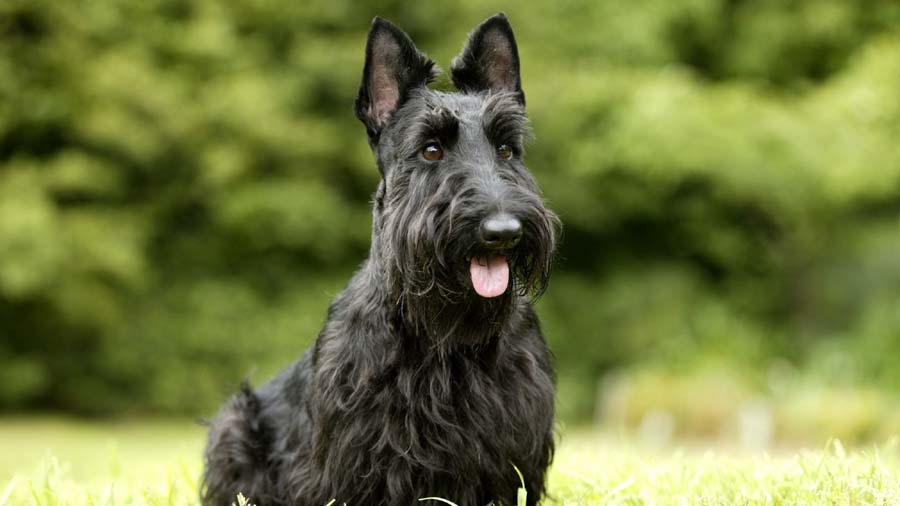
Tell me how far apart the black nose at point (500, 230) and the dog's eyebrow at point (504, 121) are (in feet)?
1.54

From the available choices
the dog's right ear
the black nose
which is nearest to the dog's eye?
the dog's right ear

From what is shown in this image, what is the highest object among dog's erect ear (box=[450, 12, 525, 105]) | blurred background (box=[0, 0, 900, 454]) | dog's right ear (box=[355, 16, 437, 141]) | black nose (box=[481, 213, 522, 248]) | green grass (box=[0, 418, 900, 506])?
blurred background (box=[0, 0, 900, 454])

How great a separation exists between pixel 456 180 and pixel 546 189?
10639mm

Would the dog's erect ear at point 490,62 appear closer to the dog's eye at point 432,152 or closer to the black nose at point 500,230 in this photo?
the dog's eye at point 432,152

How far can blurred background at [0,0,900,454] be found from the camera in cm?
1153

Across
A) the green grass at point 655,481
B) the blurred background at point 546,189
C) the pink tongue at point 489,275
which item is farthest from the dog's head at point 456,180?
the blurred background at point 546,189

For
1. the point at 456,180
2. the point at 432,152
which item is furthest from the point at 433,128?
the point at 456,180

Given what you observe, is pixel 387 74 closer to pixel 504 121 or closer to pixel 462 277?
pixel 504 121

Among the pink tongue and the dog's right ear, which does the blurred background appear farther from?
the pink tongue

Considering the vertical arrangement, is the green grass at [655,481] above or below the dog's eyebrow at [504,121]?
below

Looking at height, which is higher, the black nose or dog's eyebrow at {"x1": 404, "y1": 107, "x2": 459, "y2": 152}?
dog's eyebrow at {"x1": 404, "y1": 107, "x2": 459, "y2": 152}

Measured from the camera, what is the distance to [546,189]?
1382 centimetres

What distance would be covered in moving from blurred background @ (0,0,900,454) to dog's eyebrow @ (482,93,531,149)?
23.6 ft

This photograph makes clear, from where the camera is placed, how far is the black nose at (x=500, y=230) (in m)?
3.11
